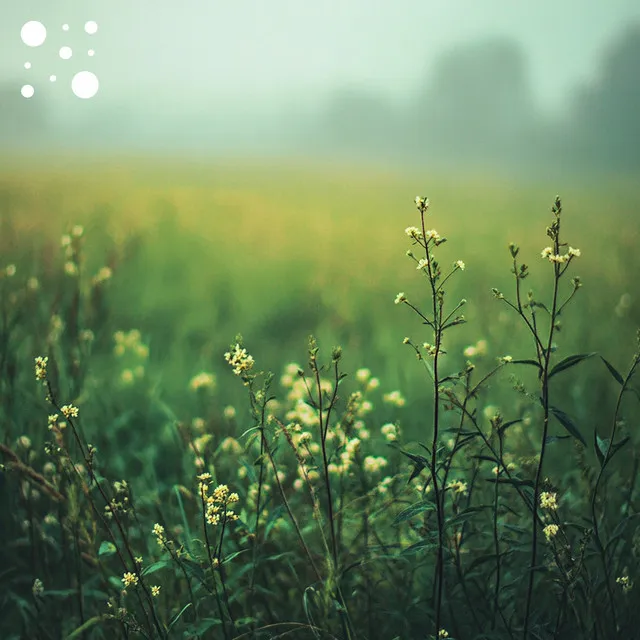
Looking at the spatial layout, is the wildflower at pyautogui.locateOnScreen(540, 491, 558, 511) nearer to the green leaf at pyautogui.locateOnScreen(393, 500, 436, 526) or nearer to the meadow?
the green leaf at pyautogui.locateOnScreen(393, 500, 436, 526)

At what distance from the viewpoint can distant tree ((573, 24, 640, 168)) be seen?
3.08 metres

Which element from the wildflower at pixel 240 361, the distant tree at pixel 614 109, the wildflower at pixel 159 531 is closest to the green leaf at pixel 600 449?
the wildflower at pixel 240 361

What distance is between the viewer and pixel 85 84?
2.90m

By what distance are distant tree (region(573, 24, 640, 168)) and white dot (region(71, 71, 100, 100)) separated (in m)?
2.06

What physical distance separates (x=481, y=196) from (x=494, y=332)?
0.82 metres

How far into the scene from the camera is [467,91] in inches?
132

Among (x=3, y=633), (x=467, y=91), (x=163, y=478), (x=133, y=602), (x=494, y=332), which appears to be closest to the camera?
(x=133, y=602)

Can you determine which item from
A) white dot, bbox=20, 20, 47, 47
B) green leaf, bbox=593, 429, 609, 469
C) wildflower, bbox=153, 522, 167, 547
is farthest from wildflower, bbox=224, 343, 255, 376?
white dot, bbox=20, 20, 47, 47

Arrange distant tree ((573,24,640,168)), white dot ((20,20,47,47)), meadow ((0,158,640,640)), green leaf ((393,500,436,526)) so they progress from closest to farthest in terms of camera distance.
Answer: green leaf ((393,500,436,526)), meadow ((0,158,640,640)), white dot ((20,20,47,47)), distant tree ((573,24,640,168))

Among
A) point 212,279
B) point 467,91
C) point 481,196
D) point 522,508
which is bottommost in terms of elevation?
point 522,508

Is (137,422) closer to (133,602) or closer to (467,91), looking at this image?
(133,602)

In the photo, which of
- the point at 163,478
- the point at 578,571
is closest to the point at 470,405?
the point at 163,478

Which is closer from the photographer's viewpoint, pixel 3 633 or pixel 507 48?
pixel 3 633

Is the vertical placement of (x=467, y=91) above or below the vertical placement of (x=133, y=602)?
above
